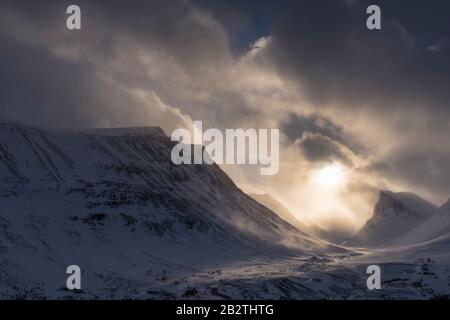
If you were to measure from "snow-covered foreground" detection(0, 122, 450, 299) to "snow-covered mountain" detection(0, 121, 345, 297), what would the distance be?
11.2 inches

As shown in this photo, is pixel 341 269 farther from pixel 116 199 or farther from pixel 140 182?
pixel 140 182

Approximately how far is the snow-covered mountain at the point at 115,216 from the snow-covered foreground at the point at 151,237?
28cm

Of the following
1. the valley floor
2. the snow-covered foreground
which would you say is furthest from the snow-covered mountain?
the valley floor

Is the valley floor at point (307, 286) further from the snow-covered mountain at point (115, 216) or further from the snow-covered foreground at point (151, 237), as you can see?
the snow-covered mountain at point (115, 216)

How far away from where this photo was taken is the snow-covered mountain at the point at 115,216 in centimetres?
7694

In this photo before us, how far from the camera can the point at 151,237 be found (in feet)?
330

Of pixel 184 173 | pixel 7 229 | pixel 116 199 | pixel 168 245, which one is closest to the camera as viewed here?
pixel 7 229

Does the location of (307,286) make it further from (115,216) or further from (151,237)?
(115,216)

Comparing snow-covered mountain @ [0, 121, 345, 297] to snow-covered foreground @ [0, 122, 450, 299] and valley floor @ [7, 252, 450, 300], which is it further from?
valley floor @ [7, 252, 450, 300]

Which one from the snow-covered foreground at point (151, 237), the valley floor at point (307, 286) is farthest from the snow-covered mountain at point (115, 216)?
the valley floor at point (307, 286)

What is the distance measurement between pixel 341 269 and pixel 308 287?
1148cm

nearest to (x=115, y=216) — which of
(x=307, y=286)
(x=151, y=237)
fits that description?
(x=151, y=237)

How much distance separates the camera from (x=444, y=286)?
55094 mm
